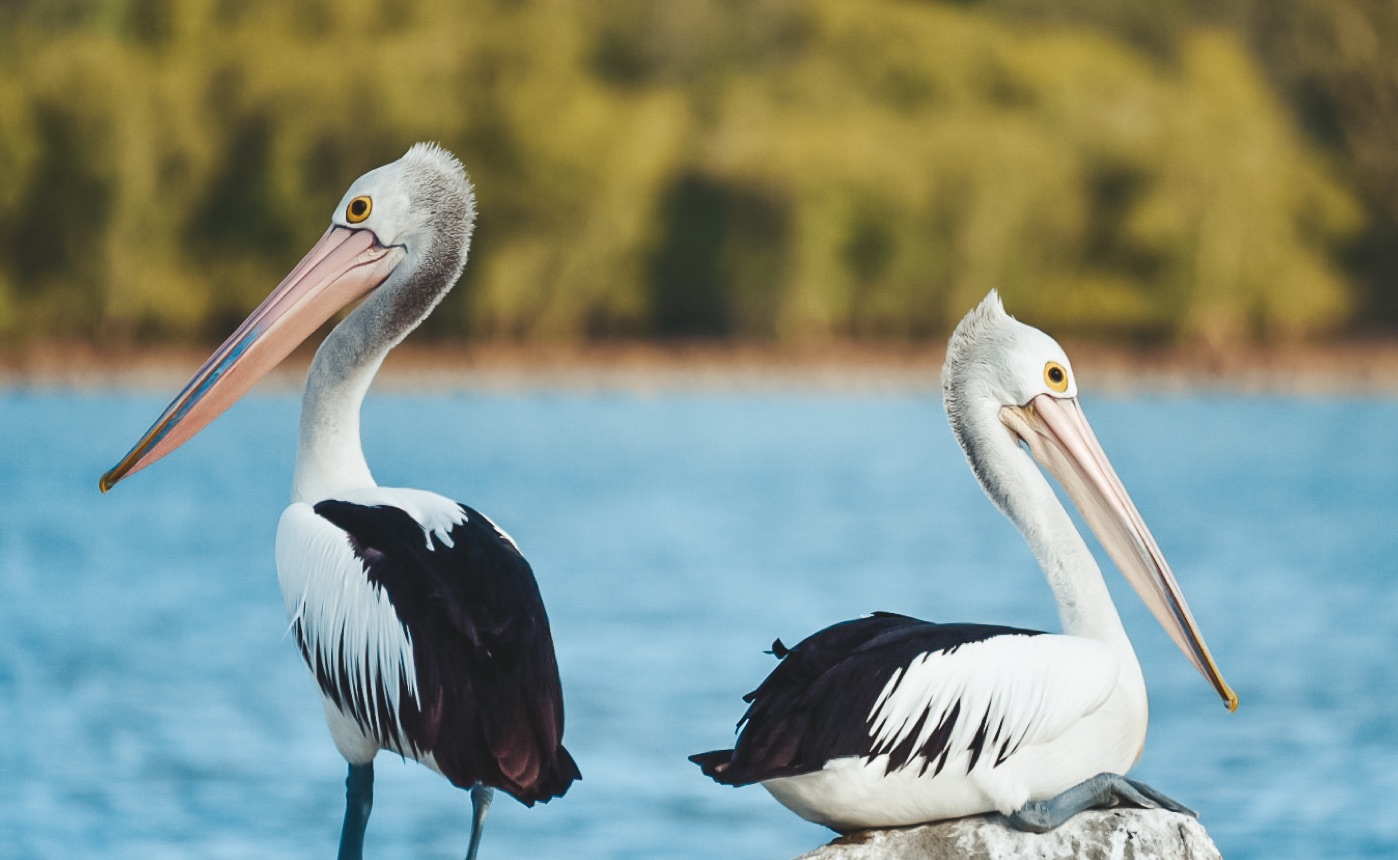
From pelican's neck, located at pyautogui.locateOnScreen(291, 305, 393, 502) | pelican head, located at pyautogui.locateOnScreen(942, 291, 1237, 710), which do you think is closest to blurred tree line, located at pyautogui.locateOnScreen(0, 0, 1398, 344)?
pelican's neck, located at pyautogui.locateOnScreen(291, 305, 393, 502)

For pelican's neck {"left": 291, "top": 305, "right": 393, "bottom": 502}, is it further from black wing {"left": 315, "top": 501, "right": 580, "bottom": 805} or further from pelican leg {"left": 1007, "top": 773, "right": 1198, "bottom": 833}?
pelican leg {"left": 1007, "top": 773, "right": 1198, "bottom": 833}

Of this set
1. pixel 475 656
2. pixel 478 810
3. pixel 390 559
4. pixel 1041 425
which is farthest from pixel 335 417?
pixel 1041 425

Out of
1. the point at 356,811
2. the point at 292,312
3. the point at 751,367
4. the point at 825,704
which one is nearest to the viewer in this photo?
the point at 825,704

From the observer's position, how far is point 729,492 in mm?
16750

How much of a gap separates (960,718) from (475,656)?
0.87m

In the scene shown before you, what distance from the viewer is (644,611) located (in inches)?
397

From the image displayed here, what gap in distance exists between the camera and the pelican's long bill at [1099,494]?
3.69 m

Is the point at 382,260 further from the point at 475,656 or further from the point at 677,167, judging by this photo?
the point at 677,167

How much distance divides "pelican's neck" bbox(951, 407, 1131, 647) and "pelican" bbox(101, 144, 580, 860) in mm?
900

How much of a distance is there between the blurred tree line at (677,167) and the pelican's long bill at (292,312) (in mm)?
22534

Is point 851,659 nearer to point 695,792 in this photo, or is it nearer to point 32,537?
point 695,792

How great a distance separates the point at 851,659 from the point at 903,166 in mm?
26891

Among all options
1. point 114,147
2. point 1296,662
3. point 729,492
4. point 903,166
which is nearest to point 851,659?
point 1296,662

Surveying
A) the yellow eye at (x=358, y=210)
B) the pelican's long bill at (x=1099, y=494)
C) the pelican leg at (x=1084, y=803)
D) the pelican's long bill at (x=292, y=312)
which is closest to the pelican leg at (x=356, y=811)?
the pelican's long bill at (x=292, y=312)
